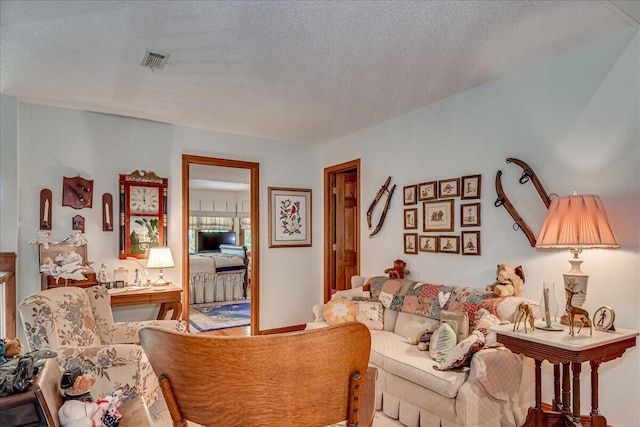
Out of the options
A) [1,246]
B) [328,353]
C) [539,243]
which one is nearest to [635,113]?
[539,243]

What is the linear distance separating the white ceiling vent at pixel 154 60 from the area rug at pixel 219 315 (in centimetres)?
330

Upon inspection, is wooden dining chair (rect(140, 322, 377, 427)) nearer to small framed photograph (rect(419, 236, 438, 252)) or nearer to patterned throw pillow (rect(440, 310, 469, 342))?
patterned throw pillow (rect(440, 310, 469, 342))

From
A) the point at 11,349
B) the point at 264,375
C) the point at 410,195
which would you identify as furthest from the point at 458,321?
the point at 11,349

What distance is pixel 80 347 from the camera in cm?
209

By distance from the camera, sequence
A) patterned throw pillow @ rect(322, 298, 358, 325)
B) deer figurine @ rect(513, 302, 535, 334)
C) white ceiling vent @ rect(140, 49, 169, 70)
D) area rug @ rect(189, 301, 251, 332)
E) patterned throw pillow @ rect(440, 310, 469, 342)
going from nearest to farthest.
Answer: deer figurine @ rect(513, 302, 535, 334) → white ceiling vent @ rect(140, 49, 169, 70) → patterned throw pillow @ rect(440, 310, 469, 342) → patterned throw pillow @ rect(322, 298, 358, 325) → area rug @ rect(189, 301, 251, 332)

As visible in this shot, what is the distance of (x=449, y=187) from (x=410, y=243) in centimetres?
→ 71

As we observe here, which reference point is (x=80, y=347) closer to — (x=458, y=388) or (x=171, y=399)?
(x=171, y=399)

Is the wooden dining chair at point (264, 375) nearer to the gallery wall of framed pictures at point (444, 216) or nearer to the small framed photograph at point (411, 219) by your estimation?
the gallery wall of framed pictures at point (444, 216)

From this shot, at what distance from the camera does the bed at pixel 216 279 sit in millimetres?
6680

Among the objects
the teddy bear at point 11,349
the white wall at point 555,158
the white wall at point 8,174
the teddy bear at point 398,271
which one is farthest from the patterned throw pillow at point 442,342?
the white wall at point 8,174

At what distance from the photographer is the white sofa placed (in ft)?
7.38

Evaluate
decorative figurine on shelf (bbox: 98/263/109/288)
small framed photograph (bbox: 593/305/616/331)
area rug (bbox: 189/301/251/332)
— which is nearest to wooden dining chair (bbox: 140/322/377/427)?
small framed photograph (bbox: 593/305/616/331)

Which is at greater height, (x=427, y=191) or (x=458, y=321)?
(x=427, y=191)

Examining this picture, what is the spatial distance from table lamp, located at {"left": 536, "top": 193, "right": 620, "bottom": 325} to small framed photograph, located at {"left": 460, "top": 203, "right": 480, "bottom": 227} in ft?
2.87
